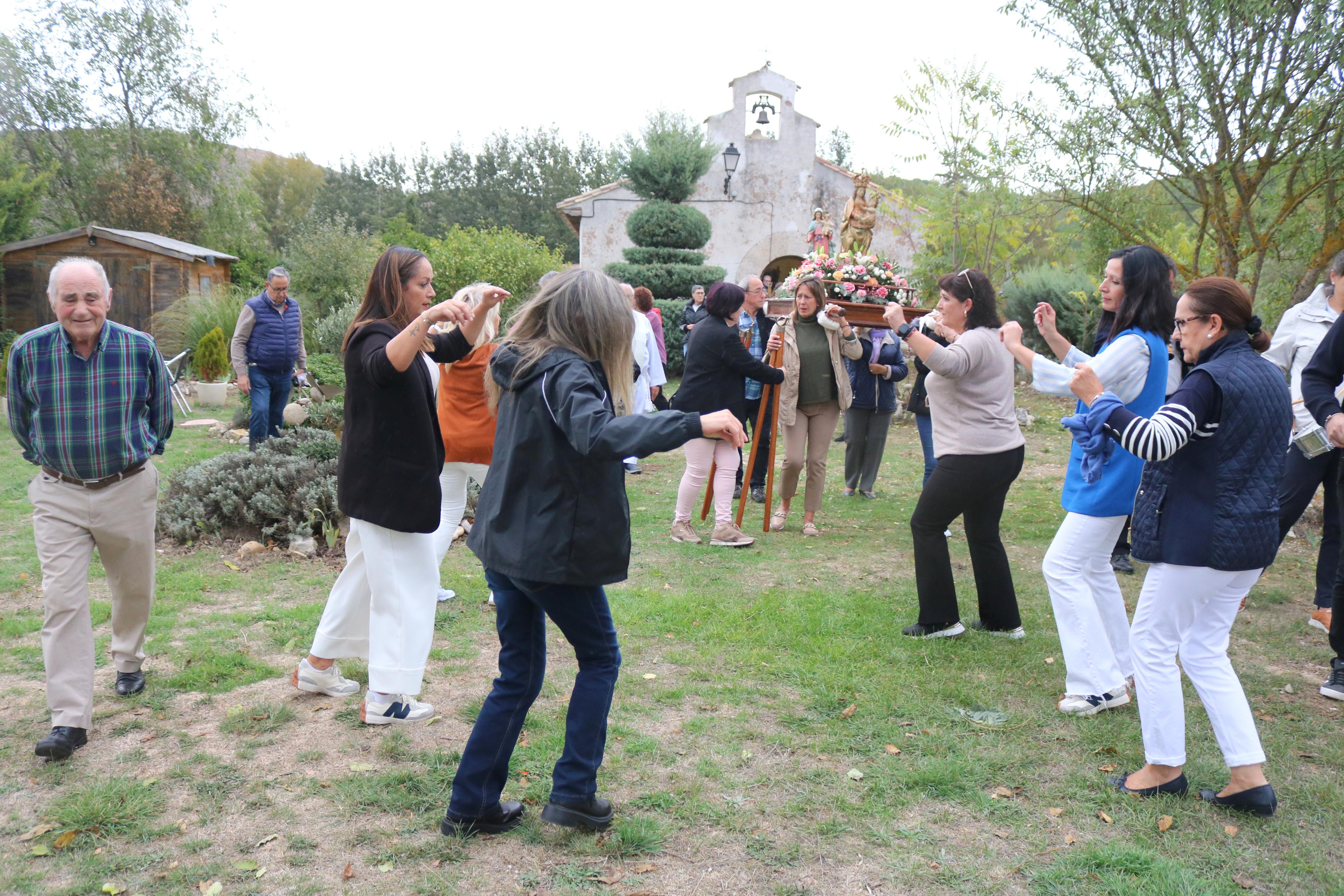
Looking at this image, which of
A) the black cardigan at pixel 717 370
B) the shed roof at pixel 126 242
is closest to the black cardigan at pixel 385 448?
the black cardigan at pixel 717 370

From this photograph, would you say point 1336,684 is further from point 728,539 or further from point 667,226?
point 667,226

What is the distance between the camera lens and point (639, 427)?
261 centimetres

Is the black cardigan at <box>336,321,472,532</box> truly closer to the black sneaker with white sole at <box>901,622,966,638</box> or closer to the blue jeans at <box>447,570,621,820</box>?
the blue jeans at <box>447,570,621,820</box>

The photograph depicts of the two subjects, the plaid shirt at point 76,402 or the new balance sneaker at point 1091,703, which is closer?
the plaid shirt at point 76,402

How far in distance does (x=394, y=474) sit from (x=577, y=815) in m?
1.57

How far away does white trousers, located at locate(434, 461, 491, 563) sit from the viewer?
5281mm

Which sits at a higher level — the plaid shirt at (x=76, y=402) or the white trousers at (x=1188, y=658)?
the plaid shirt at (x=76, y=402)

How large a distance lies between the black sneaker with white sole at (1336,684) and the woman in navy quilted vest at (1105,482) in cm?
107

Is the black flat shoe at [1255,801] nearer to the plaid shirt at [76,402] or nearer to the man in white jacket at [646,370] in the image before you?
the plaid shirt at [76,402]

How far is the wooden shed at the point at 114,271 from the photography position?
20047mm

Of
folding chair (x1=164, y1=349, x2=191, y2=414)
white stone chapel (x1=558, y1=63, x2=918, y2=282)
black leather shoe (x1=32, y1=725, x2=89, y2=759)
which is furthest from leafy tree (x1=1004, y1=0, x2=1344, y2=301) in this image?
white stone chapel (x1=558, y1=63, x2=918, y2=282)

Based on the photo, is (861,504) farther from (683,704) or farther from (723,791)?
(723,791)

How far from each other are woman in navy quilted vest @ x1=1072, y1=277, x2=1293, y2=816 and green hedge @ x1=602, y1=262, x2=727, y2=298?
19.3 m

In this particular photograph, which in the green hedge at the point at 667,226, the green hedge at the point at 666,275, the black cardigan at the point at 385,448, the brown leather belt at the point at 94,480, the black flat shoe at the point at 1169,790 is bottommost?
the black flat shoe at the point at 1169,790
